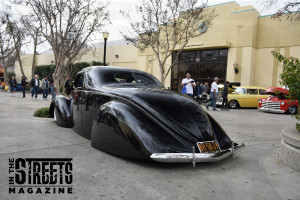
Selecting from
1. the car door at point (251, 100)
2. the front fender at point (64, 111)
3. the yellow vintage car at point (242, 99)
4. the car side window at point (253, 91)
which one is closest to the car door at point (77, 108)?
the front fender at point (64, 111)

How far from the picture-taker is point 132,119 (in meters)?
3.02

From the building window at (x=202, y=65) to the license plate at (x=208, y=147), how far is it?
63.2ft

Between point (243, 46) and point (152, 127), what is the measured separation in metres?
19.5

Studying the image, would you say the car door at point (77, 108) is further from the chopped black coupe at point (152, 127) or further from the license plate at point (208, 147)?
the license plate at point (208, 147)

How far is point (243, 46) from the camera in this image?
1998cm

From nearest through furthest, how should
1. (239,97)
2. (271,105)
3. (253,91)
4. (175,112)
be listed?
1. (175,112)
2. (271,105)
3. (239,97)
4. (253,91)

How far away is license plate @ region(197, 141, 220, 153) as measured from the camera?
2883 mm

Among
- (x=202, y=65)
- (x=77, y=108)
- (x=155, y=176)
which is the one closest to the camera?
(x=155, y=176)

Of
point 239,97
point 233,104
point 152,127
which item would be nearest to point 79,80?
point 152,127

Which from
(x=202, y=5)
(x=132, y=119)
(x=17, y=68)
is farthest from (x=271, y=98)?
(x=17, y=68)

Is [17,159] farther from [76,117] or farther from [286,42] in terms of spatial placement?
[286,42]

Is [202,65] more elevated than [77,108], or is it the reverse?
[202,65]

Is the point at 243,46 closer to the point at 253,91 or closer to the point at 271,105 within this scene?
the point at 253,91

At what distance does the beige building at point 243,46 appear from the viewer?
19.1 meters
